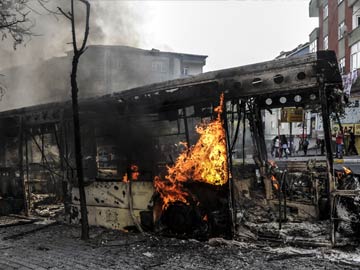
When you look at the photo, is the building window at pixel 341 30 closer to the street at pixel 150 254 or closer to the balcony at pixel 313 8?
the balcony at pixel 313 8

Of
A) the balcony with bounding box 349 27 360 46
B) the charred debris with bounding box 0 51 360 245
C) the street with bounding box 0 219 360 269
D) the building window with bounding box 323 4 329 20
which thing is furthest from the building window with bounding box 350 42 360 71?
the street with bounding box 0 219 360 269

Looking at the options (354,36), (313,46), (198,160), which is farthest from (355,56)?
(198,160)

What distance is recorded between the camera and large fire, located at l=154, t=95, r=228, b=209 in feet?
22.4

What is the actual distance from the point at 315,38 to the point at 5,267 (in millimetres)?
30651

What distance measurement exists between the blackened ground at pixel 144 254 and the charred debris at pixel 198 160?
377 mm

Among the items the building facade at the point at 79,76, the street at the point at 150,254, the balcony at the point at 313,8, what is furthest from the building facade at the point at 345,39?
the street at the point at 150,254

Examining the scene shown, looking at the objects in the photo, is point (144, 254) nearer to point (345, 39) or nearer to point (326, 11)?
point (345, 39)

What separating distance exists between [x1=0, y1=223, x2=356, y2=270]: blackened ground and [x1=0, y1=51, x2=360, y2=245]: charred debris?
377 mm

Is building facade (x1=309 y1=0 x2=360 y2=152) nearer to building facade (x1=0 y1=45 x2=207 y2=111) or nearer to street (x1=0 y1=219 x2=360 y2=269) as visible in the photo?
building facade (x1=0 y1=45 x2=207 y2=111)

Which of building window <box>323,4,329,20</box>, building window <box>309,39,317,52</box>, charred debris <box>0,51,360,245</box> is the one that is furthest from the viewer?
building window <box>309,39,317,52</box>

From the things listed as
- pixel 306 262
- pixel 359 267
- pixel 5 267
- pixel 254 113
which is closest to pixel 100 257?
pixel 5 267

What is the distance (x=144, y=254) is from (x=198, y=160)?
1963 millimetres

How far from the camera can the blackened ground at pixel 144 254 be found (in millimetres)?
5707

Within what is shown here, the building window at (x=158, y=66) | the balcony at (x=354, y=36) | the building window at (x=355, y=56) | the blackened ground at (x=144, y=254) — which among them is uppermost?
the building window at (x=158, y=66)
